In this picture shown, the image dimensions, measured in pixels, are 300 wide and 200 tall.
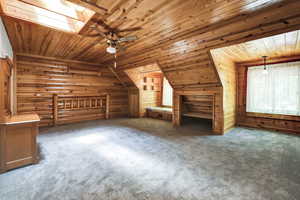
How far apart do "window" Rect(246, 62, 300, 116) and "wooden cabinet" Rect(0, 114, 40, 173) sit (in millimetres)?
6311

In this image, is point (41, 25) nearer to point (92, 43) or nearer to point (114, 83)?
point (92, 43)

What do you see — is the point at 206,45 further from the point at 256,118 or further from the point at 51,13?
the point at 256,118

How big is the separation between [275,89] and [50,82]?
814 centimetres

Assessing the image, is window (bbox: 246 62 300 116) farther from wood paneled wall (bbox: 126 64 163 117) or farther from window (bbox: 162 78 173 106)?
wood paneled wall (bbox: 126 64 163 117)

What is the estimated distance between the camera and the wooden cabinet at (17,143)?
2066mm

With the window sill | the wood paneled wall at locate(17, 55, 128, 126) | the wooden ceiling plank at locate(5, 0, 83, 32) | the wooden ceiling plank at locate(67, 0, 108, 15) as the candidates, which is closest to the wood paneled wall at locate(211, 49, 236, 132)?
the window sill

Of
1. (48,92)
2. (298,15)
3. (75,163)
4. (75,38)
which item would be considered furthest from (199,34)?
(48,92)

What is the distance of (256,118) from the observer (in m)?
4.75

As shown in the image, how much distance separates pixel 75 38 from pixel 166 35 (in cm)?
226

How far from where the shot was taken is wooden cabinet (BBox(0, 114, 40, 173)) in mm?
2066

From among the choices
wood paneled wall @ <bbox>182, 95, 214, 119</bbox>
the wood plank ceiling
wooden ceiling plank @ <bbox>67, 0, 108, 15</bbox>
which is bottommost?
wood paneled wall @ <bbox>182, 95, 214, 119</bbox>

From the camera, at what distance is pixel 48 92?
5.09m

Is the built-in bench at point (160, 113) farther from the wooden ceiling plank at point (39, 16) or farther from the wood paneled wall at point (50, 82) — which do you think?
the wooden ceiling plank at point (39, 16)

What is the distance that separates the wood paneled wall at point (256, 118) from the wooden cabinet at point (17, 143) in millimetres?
6157
